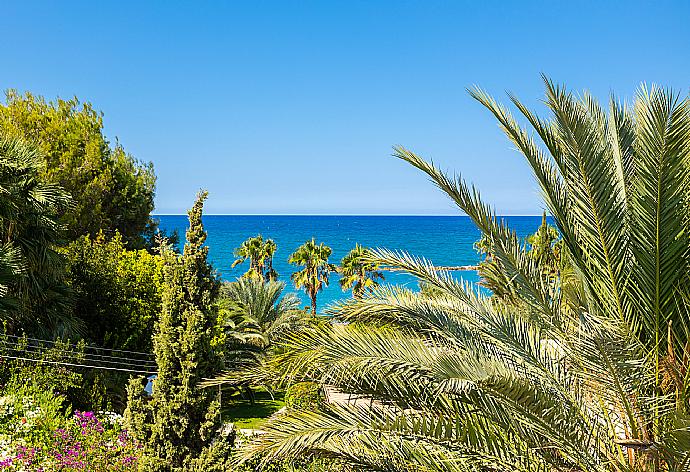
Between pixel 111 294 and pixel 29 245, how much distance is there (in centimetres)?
565

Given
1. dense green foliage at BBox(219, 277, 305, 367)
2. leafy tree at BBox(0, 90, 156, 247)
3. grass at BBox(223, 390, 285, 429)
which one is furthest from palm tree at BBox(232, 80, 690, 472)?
leafy tree at BBox(0, 90, 156, 247)

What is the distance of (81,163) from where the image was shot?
22.3 metres

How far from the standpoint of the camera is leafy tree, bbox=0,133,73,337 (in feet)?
36.6

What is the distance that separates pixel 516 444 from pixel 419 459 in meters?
0.69

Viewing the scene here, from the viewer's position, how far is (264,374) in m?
4.43

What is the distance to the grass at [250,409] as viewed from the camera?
18156 mm

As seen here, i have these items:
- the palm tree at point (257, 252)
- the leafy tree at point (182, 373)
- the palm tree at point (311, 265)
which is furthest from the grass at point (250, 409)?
the palm tree at point (257, 252)

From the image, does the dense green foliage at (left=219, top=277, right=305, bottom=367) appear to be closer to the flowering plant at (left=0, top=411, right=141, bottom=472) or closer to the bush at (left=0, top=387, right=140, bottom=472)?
the bush at (left=0, top=387, right=140, bottom=472)

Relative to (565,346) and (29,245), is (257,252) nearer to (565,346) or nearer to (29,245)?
(29,245)

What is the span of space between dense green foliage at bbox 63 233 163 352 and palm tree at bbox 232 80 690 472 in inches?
564

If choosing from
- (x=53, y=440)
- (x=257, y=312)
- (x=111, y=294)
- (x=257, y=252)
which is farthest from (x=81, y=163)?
(x=257, y=252)

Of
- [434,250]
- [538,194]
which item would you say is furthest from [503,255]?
[434,250]

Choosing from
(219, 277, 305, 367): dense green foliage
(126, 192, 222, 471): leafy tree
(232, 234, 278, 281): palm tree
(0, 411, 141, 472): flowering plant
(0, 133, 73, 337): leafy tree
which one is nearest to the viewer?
(0, 411, 141, 472): flowering plant

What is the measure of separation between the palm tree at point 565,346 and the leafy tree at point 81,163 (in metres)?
18.4
